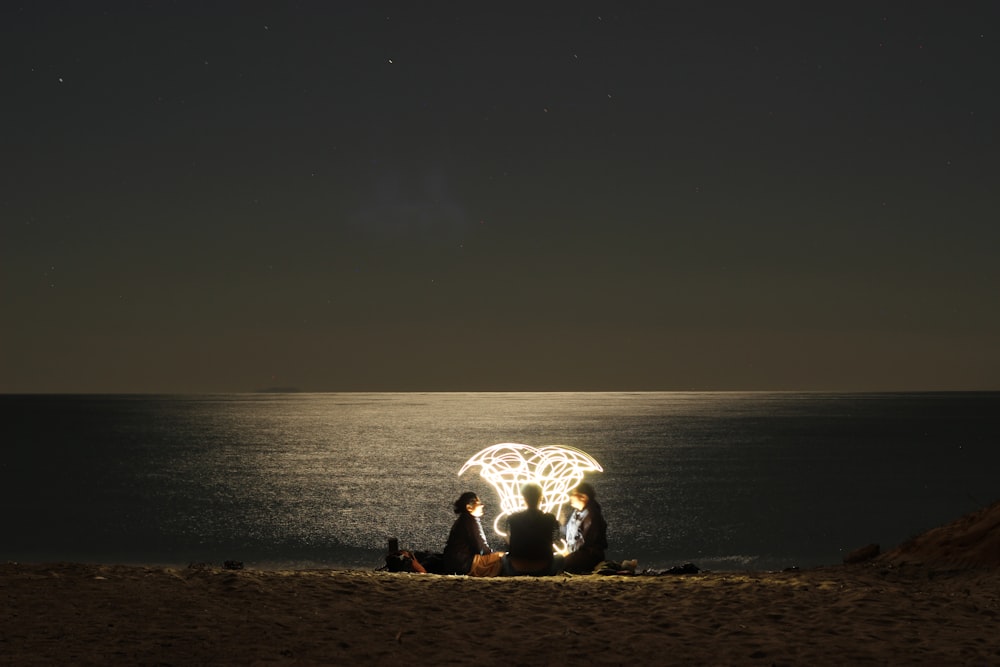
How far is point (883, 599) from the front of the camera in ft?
31.3

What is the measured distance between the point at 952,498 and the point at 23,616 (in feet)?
186

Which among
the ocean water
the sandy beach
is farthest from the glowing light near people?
the ocean water

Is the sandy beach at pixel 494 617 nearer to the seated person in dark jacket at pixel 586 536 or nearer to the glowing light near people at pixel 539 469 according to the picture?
the seated person in dark jacket at pixel 586 536

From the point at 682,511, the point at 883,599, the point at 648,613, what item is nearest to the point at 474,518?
the point at 648,613

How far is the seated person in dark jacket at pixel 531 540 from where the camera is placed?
1220 cm

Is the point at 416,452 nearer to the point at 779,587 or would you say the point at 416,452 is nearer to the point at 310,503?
the point at 310,503

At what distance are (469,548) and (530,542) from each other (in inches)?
43.5

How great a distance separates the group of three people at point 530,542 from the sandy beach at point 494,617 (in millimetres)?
1046

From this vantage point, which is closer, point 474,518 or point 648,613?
point 648,613

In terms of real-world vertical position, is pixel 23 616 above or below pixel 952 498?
above

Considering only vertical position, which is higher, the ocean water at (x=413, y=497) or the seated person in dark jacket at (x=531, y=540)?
the seated person in dark jacket at (x=531, y=540)

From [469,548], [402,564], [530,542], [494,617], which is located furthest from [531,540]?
[494,617]

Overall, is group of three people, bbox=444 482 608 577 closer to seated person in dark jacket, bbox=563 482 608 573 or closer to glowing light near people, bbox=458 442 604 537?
seated person in dark jacket, bbox=563 482 608 573

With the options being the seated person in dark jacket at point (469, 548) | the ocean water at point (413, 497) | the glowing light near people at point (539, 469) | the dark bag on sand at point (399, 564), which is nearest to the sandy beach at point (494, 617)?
the dark bag on sand at point (399, 564)
